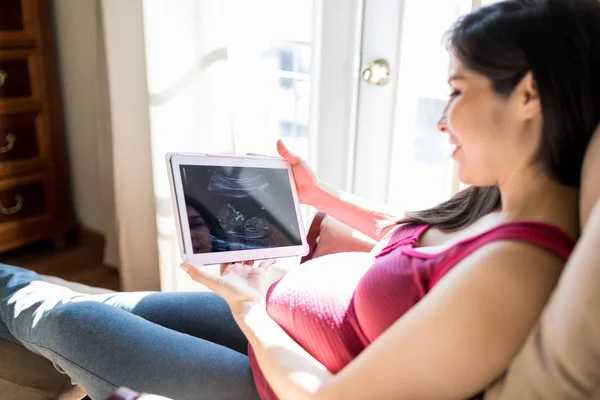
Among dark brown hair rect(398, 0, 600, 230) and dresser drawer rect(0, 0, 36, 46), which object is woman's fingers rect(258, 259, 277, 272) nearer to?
dark brown hair rect(398, 0, 600, 230)

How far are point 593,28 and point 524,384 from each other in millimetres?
430

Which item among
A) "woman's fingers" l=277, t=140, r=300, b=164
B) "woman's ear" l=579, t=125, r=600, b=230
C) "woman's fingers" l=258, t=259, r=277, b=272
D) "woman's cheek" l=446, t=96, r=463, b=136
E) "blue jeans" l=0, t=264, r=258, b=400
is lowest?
"blue jeans" l=0, t=264, r=258, b=400

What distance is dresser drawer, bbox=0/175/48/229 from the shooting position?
7.33 ft

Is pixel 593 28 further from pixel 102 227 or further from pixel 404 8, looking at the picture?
pixel 102 227

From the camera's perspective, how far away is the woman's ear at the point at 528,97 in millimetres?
730

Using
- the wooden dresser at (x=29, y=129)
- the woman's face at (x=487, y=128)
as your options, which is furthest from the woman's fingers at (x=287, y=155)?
the wooden dresser at (x=29, y=129)

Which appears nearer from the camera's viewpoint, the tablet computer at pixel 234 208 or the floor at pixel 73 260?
the tablet computer at pixel 234 208

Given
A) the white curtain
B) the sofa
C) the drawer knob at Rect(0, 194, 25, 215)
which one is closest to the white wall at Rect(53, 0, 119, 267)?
the drawer knob at Rect(0, 194, 25, 215)

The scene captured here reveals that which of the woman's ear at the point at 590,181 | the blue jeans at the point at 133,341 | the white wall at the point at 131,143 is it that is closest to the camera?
the woman's ear at the point at 590,181

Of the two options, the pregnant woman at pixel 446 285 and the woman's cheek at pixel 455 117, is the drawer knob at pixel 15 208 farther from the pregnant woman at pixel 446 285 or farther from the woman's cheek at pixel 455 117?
the woman's cheek at pixel 455 117

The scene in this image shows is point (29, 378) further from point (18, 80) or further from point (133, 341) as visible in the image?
point (18, 80)

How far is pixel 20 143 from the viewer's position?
7.30 feet

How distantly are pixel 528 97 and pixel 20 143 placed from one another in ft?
6.49

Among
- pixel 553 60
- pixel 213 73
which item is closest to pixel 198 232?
pixel 553 60
